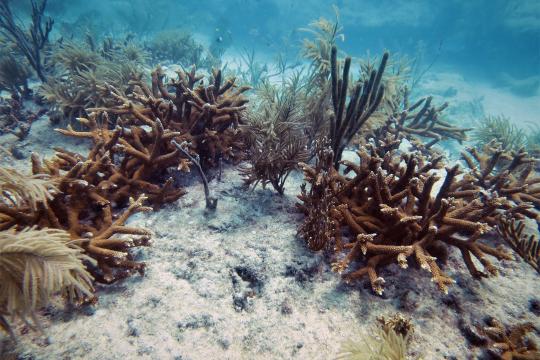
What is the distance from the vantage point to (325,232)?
2971 mm

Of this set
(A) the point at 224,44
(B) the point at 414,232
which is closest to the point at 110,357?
(B) the point at 414,232

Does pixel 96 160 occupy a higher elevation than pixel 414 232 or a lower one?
higher

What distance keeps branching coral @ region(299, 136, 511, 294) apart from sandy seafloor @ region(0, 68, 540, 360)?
0.74ft

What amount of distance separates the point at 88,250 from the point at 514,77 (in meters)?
35.9

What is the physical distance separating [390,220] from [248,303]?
66.9 inches

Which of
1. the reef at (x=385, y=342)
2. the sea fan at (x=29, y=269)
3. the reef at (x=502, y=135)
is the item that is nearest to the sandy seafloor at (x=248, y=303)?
the reef at (x=385, y=342)

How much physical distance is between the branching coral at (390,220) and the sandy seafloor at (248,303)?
8.8 inches

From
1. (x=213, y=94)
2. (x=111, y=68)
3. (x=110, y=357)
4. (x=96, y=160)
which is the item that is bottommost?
(x=110, y=357)

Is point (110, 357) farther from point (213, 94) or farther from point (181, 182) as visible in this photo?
point (213, 94)

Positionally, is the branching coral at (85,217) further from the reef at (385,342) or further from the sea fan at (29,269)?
the reef at (385,342)

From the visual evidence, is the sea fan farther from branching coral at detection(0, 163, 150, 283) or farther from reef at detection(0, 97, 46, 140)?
reef at detection(0, 97, 46, 140)

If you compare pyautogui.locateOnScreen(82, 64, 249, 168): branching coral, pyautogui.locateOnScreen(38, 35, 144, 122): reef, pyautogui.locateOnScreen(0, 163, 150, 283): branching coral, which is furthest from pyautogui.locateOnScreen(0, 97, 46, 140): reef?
pyautogui.locateOnScreen(0, 163, 150, 283): branching coral

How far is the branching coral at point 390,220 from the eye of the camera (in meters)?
2.81

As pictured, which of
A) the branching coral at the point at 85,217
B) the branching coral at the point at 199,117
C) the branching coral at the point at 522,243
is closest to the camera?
the branching coral at the point at 85,217
